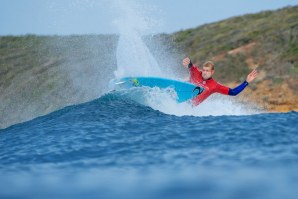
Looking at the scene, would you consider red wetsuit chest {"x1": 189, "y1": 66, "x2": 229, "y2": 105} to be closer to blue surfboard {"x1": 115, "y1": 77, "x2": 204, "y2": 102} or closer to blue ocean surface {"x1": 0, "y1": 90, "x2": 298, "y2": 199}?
blue surfboard {"x1": 115, "y1": 77, "x2": 204, "y2": 102}

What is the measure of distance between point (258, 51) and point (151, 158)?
30579 millimetres

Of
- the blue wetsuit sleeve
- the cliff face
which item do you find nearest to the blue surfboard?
the blue wetsuit sleeve

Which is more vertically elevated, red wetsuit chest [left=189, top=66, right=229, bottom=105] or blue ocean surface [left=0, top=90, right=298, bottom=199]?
red wetsuit chest [left=189, top=66, right=229, bottom=105]

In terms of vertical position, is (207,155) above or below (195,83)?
below

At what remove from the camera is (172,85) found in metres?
12.1

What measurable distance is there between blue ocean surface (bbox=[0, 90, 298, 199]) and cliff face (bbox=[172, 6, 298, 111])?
14517 mm

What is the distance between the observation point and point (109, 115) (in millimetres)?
10531

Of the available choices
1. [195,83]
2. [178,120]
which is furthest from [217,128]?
[195,83]

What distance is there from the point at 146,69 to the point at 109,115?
456cm

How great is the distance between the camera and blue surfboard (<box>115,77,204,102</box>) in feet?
38.6

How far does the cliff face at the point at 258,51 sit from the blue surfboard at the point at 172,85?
36.3 ft

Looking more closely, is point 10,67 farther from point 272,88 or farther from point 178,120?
point 178,120

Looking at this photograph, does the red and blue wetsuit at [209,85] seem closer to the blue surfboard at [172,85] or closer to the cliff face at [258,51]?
the blue surfboard at [172,85]

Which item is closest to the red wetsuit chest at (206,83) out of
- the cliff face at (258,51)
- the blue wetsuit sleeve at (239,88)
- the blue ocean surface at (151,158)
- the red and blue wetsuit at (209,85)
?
the red and blue wetsuit at (209,85)
